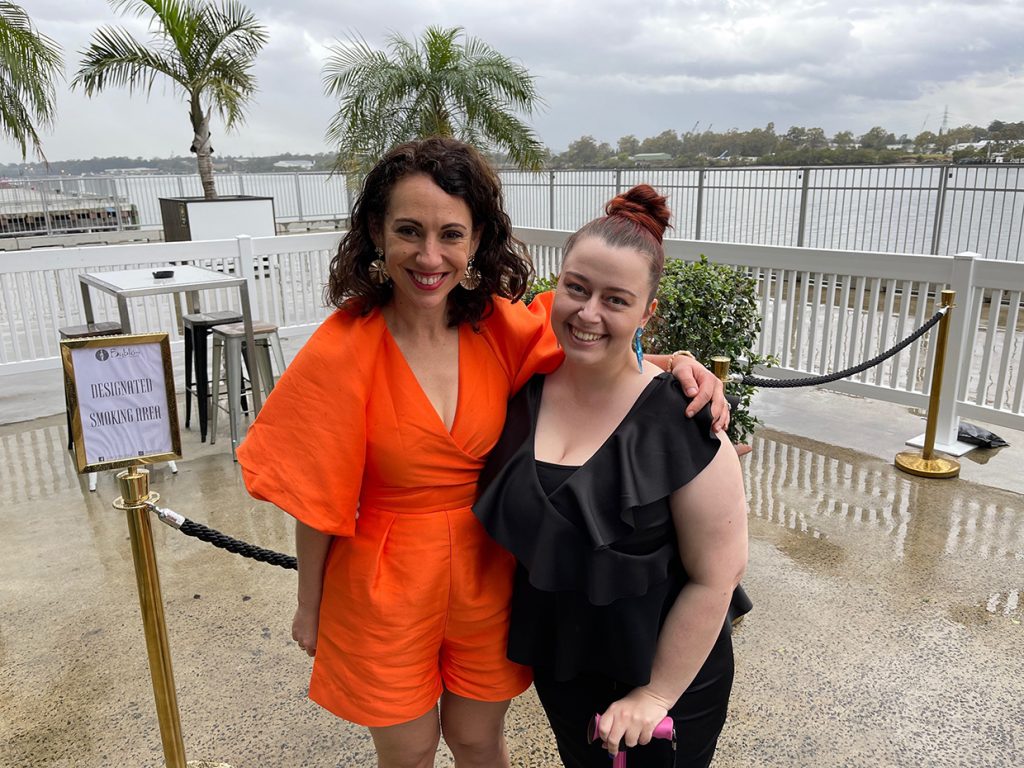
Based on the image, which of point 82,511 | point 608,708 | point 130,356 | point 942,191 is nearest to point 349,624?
point 608,708

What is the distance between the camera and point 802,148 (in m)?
12.2

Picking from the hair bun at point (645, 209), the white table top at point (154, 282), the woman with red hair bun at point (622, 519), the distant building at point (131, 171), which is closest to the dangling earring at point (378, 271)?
the woman with red hair bun at point (622, 519)

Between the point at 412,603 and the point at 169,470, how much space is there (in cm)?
398

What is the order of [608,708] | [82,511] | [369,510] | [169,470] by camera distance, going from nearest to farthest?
[608,708]
[369,510]
[82,511]
[169,470]

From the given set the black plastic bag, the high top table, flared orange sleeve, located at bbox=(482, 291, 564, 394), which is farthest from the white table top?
the black plastic bag

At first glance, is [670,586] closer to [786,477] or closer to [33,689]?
[33,689]

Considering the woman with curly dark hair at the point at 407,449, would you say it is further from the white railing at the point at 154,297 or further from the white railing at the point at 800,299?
the white railing at the point at 154,297

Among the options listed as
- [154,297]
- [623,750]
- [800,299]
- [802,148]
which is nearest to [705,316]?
[623,750]

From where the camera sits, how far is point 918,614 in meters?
3.15

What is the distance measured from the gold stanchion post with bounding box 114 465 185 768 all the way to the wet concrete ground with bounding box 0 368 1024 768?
1.26ft

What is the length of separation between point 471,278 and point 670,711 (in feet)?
3.26

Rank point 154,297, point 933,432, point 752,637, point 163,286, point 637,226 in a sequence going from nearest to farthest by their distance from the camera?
point 637,226
point 752,637
point 933,432
point 163,286
point 154,297

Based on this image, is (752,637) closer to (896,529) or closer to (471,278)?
(896,529)

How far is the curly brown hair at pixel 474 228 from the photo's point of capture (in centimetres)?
152
